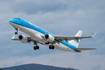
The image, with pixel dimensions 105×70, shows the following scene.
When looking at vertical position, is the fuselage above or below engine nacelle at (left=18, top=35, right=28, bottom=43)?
above

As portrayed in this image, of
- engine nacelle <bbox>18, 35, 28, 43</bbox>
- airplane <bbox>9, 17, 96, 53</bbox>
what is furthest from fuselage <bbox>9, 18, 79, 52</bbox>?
engine nacelle <bbox>18, 35, 28, 43</bbox>

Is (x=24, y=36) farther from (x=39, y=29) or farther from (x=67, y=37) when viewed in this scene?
(x=67, y=37)

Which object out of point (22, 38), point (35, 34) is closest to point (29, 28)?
point (35, 34)

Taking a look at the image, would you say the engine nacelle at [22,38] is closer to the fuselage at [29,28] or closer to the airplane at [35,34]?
the airplane at [35,34]

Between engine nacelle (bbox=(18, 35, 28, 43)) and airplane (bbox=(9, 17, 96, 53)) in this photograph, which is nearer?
airplane (bbox=(9, 17, 96, 53))

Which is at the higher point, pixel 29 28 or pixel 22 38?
pixel 29 28

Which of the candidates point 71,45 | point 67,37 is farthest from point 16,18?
point 71,45

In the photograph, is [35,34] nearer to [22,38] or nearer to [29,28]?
[29,28]

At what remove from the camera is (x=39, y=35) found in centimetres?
4712

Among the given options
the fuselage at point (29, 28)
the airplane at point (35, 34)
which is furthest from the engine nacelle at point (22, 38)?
the fuselage at point (29, 28)

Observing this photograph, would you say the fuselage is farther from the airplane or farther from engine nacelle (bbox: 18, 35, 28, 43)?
engine nacelle (bbox: 18, 35, 28, 43)

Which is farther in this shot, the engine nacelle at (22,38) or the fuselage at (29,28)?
the engine nacelle at (22,38)

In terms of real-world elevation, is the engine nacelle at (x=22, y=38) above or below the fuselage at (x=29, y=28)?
below

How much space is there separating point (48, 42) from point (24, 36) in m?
6.91
